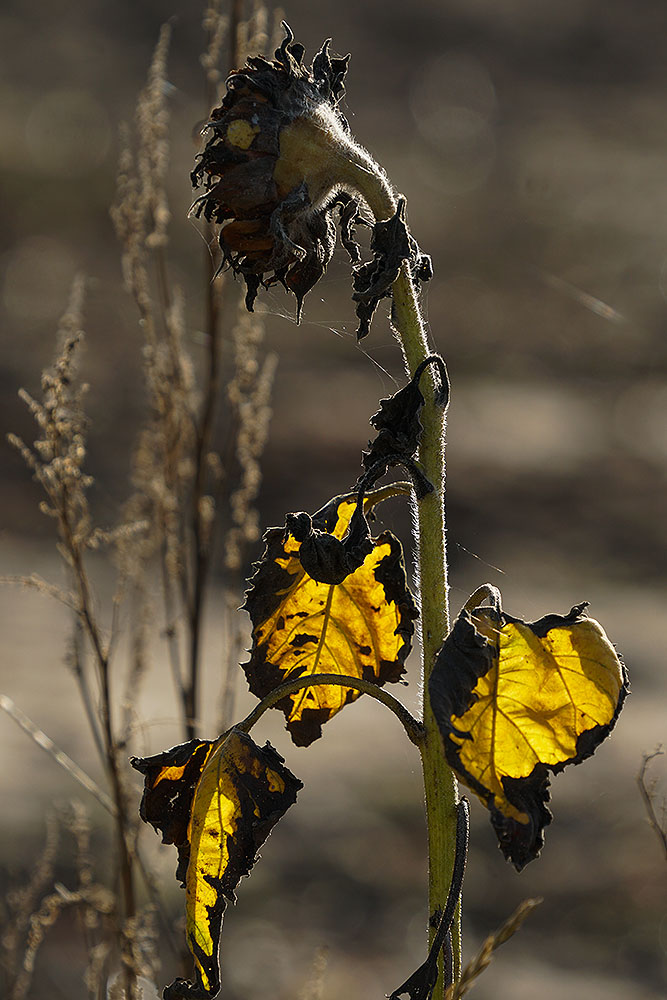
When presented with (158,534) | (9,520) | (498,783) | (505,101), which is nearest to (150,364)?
(158,534)

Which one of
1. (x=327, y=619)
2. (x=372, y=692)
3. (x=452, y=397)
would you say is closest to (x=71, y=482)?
(x=327, y=619)

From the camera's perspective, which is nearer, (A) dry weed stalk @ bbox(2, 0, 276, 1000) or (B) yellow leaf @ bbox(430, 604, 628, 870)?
(B) yellow leaf @ bbox(430, 604, 628, 870)

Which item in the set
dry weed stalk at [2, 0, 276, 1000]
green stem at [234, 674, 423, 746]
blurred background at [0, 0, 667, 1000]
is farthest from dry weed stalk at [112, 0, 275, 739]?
green stem at [234, 674, 423, 746]

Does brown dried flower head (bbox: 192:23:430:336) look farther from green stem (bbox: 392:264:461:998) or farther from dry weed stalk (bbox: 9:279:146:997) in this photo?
dry weed stalk (bbox: 9:279:146:997)

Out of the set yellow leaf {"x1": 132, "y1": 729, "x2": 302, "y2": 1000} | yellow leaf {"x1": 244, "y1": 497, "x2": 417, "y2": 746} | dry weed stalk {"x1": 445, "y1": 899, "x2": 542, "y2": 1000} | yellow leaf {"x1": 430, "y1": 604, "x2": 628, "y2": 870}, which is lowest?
dry weed stalk {"x1": 445, "y1": 899, "x2": 542, "y2": 1000}

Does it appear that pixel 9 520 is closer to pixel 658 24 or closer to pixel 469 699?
pixel 469 699

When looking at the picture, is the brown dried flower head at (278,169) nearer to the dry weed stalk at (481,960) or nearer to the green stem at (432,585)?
the green stem at (432,585)

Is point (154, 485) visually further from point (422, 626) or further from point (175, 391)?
point (422, 626)

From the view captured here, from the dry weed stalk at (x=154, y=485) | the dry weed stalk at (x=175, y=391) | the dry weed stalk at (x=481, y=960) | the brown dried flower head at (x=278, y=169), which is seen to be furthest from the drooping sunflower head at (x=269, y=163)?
the dry weed stalk at (x=175, y=391)
